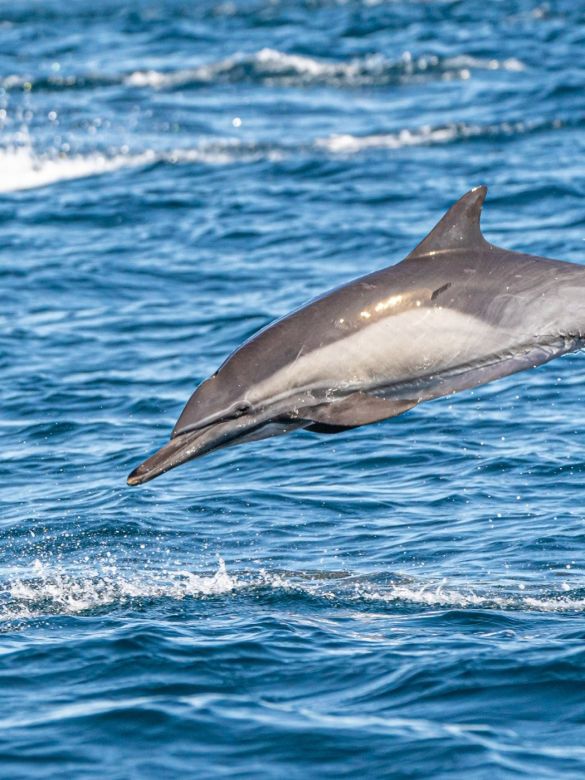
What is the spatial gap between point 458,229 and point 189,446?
217cm

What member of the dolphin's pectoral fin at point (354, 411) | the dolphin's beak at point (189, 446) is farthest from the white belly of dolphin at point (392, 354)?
the dolphin's beak at point (189, 446)

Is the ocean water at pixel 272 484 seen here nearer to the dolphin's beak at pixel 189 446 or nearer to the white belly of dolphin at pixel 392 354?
the dolphin's beak at pixel 189 446

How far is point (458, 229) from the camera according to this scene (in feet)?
31.1

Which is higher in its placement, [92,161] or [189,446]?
[92,161]

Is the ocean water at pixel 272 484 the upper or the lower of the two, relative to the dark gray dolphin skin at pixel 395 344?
lower

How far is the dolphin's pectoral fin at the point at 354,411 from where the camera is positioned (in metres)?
8.94

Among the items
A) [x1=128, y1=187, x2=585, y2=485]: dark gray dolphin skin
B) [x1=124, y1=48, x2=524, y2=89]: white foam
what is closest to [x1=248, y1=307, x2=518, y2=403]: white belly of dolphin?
[x1=128, y1=187, x2=585, y2=485]: dark gray dolphin skin

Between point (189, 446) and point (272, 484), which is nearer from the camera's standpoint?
point (189, 446)

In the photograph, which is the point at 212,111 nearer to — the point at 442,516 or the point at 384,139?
the point at 384,139

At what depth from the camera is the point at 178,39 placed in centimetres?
3769

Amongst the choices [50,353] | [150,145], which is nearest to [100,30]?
[150,145]

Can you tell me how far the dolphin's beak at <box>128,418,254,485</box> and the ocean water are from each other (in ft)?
4.46

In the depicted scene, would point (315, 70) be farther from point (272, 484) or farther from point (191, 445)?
point (191, 445)

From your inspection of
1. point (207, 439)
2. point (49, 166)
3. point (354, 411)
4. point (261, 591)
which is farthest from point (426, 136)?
point (207, 439)
